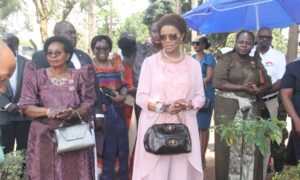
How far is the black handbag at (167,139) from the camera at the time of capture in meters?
3.73

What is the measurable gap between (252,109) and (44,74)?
7.52 ft

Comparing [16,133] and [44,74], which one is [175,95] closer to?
[44,74]

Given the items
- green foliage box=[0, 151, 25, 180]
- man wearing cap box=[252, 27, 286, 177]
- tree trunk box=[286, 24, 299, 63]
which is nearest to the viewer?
green foliage box=[0, 151, 25, 180]

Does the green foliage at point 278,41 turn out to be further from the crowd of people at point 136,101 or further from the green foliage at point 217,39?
the crowd of people at point 136,101

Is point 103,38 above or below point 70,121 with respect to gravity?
above

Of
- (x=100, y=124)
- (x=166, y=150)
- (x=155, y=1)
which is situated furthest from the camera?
(x=155, y=1)

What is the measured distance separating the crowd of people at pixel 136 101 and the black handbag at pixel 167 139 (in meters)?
0.01

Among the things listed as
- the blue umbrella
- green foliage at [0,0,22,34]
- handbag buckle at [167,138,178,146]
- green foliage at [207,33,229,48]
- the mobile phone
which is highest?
green foliage at [0,0,22,34]

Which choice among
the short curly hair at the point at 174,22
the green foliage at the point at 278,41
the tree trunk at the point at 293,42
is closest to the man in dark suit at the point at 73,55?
the short curly hair at the point at 174,22

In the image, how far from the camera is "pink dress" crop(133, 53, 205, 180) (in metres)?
3.89

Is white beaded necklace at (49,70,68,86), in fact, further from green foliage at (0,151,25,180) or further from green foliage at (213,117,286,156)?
green foliage at (213,117,286,156)

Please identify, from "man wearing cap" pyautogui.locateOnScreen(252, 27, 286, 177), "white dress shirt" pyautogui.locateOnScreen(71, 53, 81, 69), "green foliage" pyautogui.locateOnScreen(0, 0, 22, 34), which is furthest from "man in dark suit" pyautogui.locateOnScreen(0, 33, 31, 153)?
"green foliage" pyautogui.locateOnScreen(0, 0, 22, 34)

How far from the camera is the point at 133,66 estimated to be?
5.52 metres

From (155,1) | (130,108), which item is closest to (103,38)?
(130,108)
